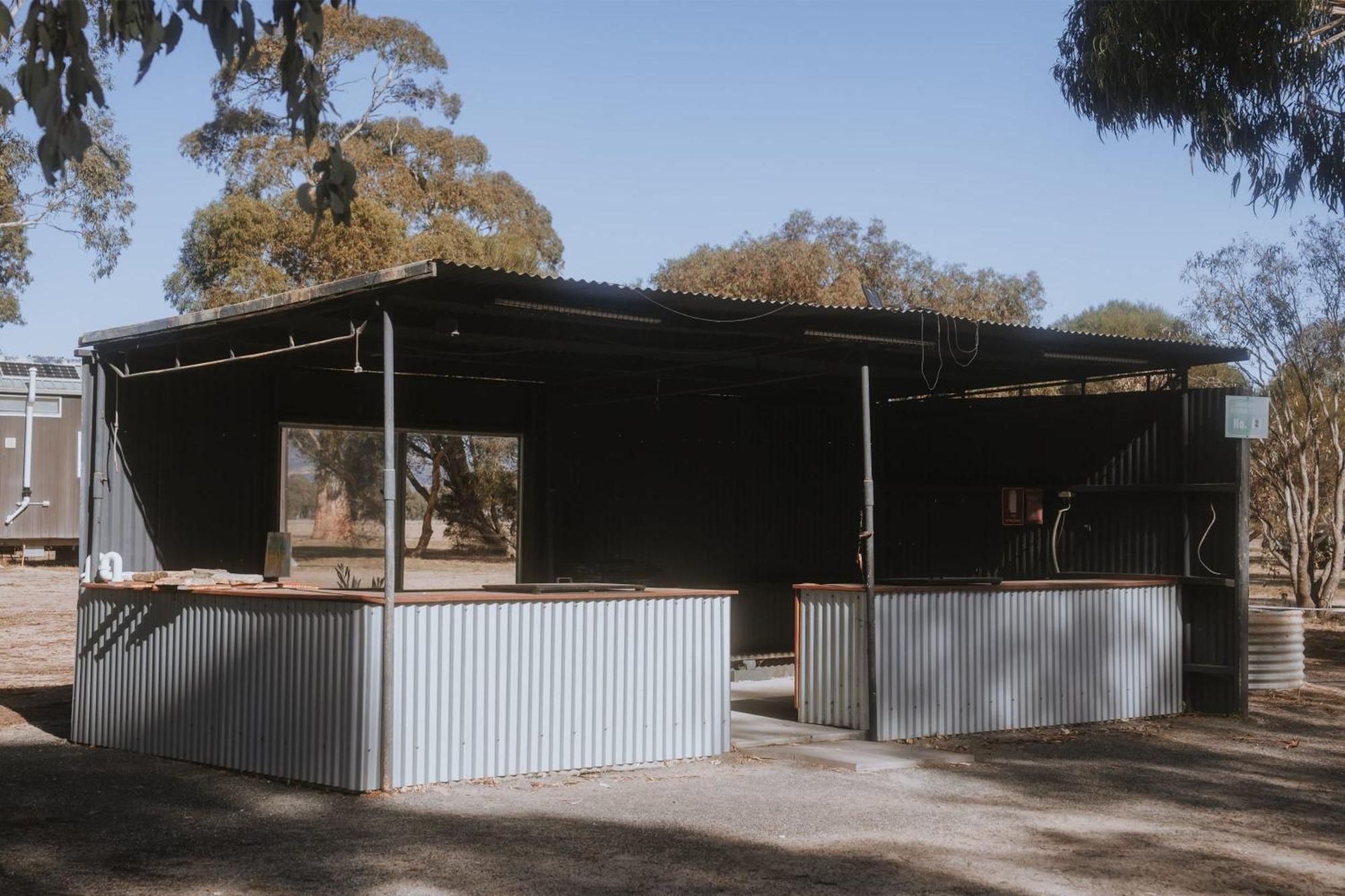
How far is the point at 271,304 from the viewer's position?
31.3 ft

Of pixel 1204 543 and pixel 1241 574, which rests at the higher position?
pixel 1204 543

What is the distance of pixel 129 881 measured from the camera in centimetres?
647

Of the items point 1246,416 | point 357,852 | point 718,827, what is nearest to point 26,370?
point 1246,416

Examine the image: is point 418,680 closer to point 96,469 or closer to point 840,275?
point 96,469

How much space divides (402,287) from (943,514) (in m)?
7.70

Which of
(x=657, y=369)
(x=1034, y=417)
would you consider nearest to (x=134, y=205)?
(x=657, y=369)

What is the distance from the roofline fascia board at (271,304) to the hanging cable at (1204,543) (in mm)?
7106

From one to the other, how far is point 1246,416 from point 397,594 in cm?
725

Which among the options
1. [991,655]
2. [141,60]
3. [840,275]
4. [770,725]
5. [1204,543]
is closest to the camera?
[141,60]

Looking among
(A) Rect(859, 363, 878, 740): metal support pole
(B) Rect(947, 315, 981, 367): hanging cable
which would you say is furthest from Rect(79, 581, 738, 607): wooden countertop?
(B) Rect(947, 315, 981, 367): hanging cable

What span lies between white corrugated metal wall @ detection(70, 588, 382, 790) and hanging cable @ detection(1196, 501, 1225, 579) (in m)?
7.41

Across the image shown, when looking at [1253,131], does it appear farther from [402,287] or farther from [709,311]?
[402,287]

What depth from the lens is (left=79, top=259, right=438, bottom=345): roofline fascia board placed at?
8641 mm

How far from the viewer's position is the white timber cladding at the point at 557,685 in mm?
8805
